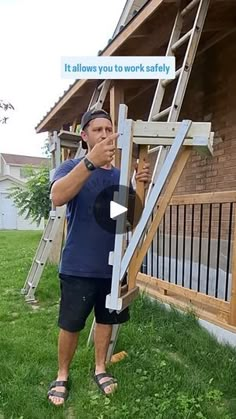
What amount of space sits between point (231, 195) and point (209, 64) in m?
2.43

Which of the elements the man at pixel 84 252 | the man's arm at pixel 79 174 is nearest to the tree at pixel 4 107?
the man at pixel 84 252

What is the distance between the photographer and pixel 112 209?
2.19m

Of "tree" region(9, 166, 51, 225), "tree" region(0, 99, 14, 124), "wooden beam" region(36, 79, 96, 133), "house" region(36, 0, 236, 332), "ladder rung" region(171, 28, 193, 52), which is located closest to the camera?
"ladder rung" region(171, 28, 193, 52)

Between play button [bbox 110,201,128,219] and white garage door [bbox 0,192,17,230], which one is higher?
play button [bbox 110,201,128,219]

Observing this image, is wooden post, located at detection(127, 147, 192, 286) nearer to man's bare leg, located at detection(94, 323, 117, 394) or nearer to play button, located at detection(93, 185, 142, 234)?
play button, located at detection(93, 185, 142, 234)

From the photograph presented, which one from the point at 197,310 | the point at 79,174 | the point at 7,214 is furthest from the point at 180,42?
the point at 7,214

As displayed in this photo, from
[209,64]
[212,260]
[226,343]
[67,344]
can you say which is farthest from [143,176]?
[209,64]

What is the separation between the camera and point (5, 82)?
8953 mm

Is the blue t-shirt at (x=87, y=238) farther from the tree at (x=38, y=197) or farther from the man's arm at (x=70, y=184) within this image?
the tree at (x=38, y=197)

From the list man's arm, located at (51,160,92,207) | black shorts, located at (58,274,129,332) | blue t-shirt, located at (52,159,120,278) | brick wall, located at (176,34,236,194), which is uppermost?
brick wall, located at (176,34,236,194)

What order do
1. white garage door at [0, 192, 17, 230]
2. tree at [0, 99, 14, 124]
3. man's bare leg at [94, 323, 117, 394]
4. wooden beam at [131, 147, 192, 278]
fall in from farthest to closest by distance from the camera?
1. white garage door at [0, 192, 17, 230]
2. tree at [0, 99, 14, 124]
3. man's bare leg at [94, 323, 117, 394]
4. wooden beam at [131, 147, 192, 278]

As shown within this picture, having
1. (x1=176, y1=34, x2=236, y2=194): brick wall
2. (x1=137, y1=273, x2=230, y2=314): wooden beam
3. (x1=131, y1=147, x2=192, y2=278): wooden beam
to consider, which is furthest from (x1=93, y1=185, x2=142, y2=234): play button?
(x1=176, y1=34, x2=236, y2=194): brick wall

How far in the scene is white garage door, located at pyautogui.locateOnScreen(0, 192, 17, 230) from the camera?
26.3 metres

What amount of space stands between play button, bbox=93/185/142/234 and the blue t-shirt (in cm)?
2
